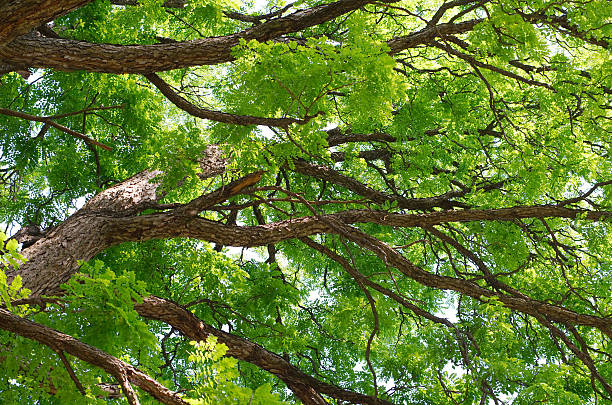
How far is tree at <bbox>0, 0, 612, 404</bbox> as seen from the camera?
3914 mm


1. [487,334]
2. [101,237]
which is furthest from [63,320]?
[487,334]

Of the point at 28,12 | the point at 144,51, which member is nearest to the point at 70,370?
the point at 28,12

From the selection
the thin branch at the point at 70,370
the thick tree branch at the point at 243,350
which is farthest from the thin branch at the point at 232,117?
the thin branch at the point at 70,370

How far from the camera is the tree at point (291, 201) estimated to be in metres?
3.91

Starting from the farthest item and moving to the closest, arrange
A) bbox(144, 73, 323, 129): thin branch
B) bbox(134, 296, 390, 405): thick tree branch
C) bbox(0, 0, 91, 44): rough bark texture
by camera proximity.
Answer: bbox(134, 296, 390, 405): thick tree branch < bbox(144, 73, 323, 129): thin branch < bbox(0, 0, 91, 44): rough bark texture

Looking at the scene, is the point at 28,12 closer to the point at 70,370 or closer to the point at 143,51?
the point at 143,51

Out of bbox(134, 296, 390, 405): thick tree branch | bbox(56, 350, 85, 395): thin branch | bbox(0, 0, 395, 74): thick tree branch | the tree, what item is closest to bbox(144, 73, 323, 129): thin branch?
the tree

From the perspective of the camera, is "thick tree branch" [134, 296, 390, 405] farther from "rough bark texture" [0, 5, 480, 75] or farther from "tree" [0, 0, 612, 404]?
"rough bark texture" [0, 5, 480, 75]

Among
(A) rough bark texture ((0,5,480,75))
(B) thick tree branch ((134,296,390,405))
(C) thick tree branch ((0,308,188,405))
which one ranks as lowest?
(C) thick tree branch ((0,308,188,405))

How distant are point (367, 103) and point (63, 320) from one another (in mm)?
2672

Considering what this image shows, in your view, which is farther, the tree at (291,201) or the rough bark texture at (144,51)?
the rough bark texture at (144,51)

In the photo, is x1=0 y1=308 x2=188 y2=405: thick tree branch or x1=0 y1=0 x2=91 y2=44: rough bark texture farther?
x1=0 y1=0 x2=91 y2=44: rough bark texture

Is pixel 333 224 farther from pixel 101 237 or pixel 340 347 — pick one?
pixel 340 347

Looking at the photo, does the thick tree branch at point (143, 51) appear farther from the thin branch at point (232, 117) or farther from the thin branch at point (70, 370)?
the thin branch at point (70, 370)
